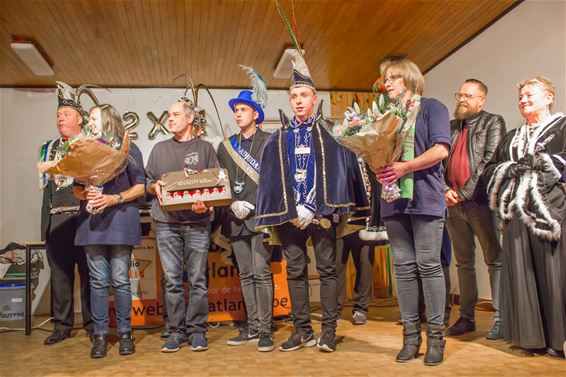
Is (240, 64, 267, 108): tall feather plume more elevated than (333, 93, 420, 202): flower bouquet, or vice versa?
(240, 64, 267, 108): tall feather plume

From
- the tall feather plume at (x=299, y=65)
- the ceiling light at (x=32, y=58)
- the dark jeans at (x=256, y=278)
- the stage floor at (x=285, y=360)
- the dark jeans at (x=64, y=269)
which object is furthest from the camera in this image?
the ceiling light at (x=32, y=58)

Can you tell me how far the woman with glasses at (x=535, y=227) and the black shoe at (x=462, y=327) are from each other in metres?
0.50

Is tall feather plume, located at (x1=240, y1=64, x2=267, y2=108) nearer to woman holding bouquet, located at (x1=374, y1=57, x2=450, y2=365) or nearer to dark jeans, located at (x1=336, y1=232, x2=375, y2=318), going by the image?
woman holding bouquet, located at (x1=374, y1=57, x2=450, y2=365)

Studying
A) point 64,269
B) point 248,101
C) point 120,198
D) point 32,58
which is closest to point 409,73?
point 248,101

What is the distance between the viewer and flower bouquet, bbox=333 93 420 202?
2.22 meters

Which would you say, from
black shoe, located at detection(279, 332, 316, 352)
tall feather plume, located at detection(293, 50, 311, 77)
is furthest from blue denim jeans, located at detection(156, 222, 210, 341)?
tall feather plume, located at detection(293, 50, 311, 77)

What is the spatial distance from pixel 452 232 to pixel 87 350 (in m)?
2.48

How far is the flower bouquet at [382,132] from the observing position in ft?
7.30

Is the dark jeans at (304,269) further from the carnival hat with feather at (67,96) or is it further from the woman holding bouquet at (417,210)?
the carnival hat with feather at (67,96)

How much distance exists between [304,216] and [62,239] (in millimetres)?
1960

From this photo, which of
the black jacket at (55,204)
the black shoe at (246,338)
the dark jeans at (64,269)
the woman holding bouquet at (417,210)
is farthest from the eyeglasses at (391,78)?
the dark jeans at (64,269)

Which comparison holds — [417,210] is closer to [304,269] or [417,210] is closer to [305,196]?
[305,196]

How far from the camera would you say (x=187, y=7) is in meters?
4.43

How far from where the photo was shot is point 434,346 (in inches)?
95.1
